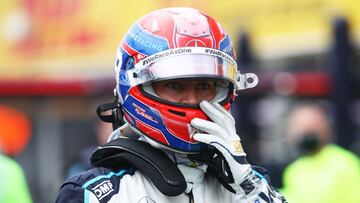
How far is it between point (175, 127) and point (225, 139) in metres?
0.18

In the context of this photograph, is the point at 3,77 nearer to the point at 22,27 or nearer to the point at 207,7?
the point at 22,27

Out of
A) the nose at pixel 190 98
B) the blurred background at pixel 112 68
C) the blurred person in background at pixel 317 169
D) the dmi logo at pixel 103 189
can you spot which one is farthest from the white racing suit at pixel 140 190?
the blurred background at pixel 112 68

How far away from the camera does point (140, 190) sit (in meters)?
3.15

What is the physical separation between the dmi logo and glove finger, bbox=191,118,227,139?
330mm

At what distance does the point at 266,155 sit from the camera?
11930 millimetres

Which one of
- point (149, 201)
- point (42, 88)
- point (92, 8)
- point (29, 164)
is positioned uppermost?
point (149, 201)

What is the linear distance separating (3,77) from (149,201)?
55.1 ft

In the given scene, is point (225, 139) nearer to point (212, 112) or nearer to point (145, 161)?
point (212, 112)

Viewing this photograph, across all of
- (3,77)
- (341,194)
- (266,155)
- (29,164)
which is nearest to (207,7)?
(266,155)

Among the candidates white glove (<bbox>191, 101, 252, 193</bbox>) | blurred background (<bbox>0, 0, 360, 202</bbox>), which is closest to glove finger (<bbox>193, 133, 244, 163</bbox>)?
white glove (<bbox>191, 101, 252, 193</bbox>)

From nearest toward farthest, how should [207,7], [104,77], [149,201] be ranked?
1. [149,201]
2. [207,7]
3. [104,77]

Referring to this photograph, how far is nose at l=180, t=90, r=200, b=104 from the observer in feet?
10.7

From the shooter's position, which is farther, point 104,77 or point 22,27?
point 22,27

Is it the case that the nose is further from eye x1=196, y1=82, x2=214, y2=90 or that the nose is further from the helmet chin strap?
the helmet chin strap
